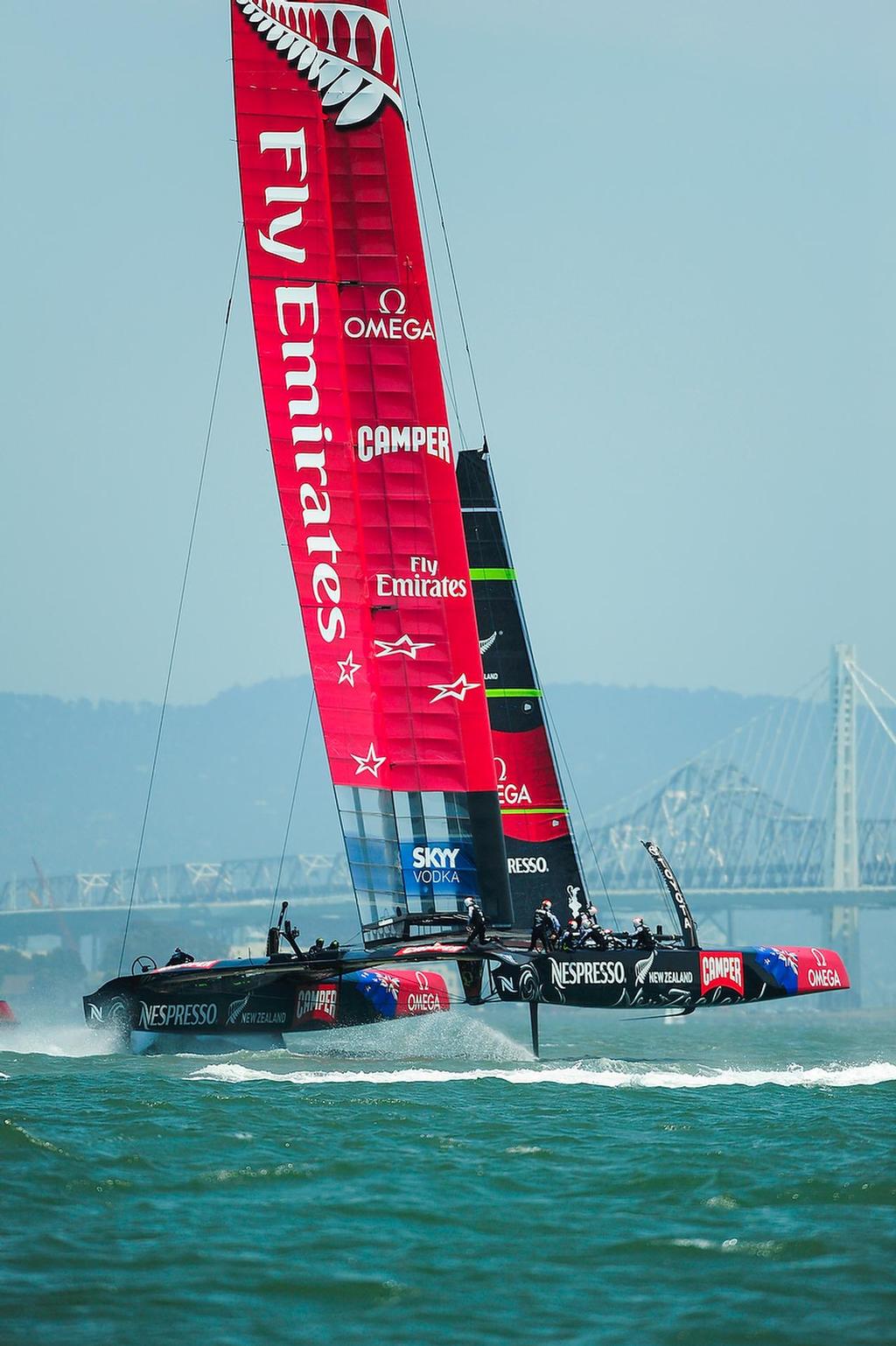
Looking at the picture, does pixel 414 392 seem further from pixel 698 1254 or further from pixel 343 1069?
pixel 698 1254

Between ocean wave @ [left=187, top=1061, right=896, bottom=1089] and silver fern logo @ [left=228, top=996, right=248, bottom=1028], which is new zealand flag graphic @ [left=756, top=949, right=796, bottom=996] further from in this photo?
silver fern logo @ [left=228, top=996, right=248, bottom=1028]

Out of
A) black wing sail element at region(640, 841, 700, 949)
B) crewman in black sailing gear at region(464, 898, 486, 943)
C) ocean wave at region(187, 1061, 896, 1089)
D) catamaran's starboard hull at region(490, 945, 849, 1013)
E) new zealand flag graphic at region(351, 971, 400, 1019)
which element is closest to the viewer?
ocean wave at region(187, 1061, 896, 1089)

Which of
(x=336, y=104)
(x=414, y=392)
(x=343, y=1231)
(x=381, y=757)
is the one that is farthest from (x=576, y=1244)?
(x=336, y=104)

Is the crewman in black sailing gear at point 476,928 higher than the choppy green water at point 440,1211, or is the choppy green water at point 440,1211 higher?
the crewman in black sailing gear at point 476,928

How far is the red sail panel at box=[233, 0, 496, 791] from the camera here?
13.9m

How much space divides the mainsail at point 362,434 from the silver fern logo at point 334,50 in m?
0.01

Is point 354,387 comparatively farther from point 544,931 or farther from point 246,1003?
point 246,1003

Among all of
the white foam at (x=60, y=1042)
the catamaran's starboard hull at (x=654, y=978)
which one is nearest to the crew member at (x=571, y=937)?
the catamaran's starboard hull at (x=654, y=978)

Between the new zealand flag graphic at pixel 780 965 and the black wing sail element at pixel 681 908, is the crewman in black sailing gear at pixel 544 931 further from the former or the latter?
the new zealand flag graphic at pixel 780 965

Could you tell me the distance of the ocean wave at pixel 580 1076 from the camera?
12.4 meters

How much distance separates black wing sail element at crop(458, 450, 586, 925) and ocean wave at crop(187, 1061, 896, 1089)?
2135mm

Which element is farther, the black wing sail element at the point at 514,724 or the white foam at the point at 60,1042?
the black wing sail element at the point at 514,724

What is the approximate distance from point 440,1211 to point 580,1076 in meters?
5.75

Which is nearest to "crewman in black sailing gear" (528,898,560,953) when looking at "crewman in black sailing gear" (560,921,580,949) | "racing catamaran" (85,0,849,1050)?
"crewman in black sailing gear" (560,921,580,949)
